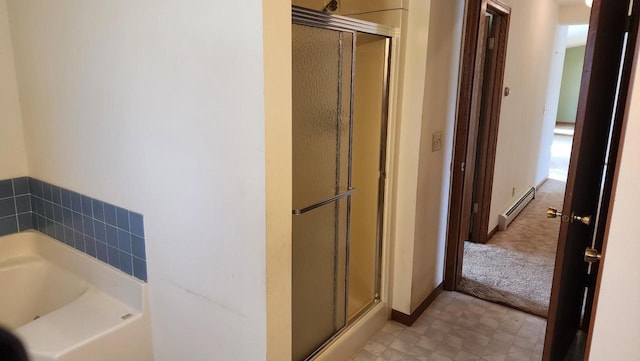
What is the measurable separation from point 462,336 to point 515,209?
245cm

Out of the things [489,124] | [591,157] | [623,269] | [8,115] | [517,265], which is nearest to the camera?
[623,269]

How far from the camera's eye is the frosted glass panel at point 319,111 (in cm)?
168

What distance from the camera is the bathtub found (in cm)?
168

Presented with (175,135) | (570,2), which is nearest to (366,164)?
(175,135)

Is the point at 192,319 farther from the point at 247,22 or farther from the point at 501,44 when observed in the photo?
the point at 501,44

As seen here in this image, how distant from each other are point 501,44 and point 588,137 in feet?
6.67

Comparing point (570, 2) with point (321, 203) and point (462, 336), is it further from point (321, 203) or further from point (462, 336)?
point (321, 203)

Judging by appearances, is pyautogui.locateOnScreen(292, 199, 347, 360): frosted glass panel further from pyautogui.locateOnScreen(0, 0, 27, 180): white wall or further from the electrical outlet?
pyautogui.locateOnScreen(0, 0, 27, 180): white wall

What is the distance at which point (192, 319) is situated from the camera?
170cm

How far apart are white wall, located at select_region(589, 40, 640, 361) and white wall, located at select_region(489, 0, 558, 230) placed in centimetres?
265

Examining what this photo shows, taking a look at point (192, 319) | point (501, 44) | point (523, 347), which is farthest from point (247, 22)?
point (501, 44)

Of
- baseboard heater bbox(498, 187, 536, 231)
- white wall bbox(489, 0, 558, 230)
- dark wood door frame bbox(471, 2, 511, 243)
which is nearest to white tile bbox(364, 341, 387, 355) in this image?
dark wood door frame bbox(471, 2, 511, 243)

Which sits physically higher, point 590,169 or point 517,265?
point 590,169

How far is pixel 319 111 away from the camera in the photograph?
180 cm
